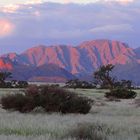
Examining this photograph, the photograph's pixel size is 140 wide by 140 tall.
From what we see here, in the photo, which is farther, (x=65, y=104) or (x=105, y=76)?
(x=105, y=76)

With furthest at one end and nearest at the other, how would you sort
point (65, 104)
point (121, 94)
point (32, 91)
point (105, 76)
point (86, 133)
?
point (105, 76), point (121, 94), point (32, 91), point (65, 104), point (86, 133)

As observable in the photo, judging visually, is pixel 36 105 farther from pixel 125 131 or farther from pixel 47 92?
pixel 125 131

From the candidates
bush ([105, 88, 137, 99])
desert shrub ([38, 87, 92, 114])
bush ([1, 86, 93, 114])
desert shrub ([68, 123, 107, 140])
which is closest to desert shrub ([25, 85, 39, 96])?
bush ([1, 86, 93, 114])

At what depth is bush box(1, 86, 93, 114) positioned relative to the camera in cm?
2409

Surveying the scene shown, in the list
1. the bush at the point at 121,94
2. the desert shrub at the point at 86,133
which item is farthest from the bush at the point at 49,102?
the bush at the point at 121,94

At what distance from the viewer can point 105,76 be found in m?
92.9

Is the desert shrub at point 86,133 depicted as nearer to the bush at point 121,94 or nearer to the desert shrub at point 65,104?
the desert shrub at point 65,104

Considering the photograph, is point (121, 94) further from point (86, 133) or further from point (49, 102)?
point (86, 133)

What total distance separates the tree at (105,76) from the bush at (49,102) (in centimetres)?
6568

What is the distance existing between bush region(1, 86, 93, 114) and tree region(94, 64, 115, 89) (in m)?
65.7

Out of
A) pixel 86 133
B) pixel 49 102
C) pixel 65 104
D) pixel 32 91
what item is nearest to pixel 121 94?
pixel 32 91

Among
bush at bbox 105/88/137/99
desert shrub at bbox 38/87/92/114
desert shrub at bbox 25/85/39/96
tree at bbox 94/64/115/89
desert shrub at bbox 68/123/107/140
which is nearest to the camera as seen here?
desert shrub at bbox 68/123/107/140

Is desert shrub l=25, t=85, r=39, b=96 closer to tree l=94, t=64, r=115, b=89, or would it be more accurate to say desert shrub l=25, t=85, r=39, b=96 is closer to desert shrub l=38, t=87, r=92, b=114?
desert shrub l=38, t=87, r=92, b=114

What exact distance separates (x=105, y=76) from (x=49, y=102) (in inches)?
2721
